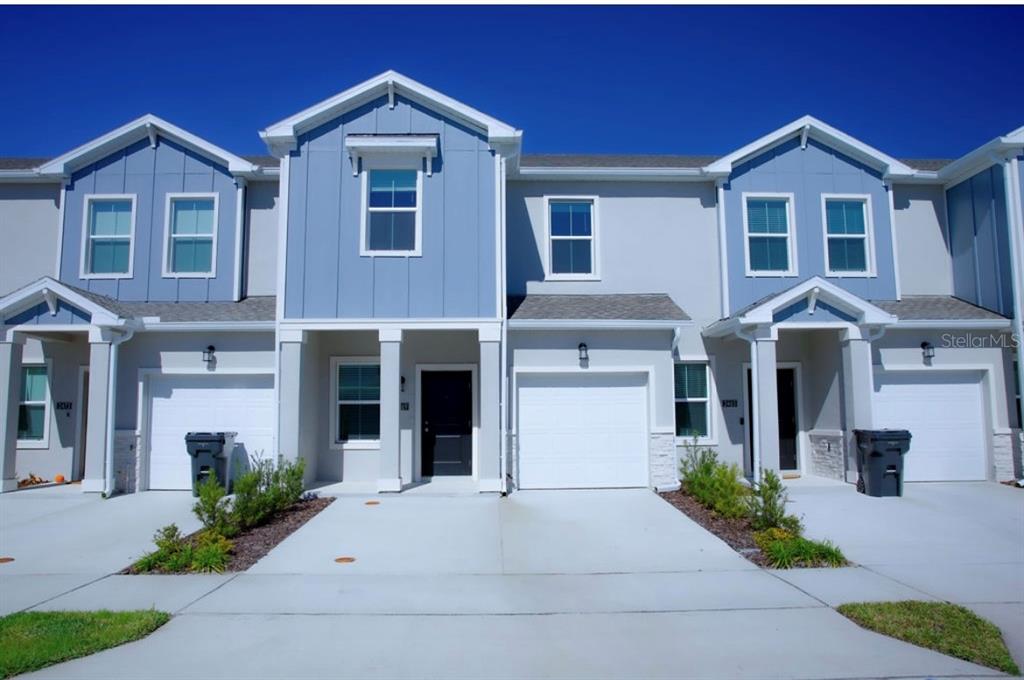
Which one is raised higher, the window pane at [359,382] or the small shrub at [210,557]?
the window pane at [359,382]

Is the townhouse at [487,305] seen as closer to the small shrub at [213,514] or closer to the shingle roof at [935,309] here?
the shingle roof at [935,309]

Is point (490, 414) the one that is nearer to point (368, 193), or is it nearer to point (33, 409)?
point (368, 193)

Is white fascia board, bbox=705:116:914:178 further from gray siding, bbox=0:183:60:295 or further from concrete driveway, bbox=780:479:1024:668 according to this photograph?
gray siding, bbox=0:183:60:295

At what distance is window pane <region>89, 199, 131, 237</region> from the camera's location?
14023 millimetres

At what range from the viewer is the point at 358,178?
41.3ft

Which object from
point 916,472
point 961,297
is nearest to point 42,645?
point 916,472

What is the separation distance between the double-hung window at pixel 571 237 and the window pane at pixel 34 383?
35.0ft

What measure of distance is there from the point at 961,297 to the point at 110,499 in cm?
1712

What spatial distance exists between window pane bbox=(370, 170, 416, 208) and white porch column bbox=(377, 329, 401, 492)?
2403 millimetres

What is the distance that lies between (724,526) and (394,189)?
8.07 m

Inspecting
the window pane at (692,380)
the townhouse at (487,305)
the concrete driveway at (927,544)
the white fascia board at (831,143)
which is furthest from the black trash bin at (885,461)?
the white fascia board at (831,143)

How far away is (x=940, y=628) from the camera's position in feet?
18.9

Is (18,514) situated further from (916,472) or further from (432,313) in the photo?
(916,472)

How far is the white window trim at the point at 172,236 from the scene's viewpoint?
13867 millimetres
